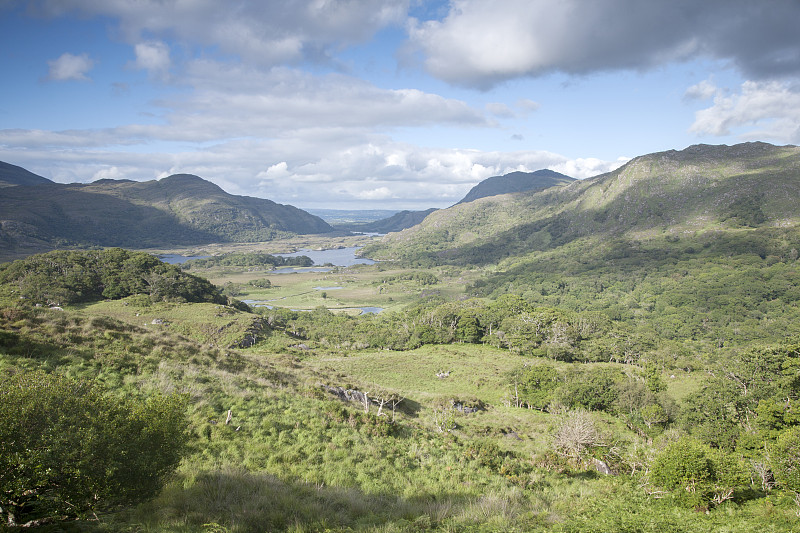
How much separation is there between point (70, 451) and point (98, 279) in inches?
3697

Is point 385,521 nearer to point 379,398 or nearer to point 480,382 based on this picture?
point 379,398

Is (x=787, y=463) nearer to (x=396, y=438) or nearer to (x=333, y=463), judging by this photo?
(x=396, y=438)

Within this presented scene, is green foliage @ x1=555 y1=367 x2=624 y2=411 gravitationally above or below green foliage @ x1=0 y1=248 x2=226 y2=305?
below

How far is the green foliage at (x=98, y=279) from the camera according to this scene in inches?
2785

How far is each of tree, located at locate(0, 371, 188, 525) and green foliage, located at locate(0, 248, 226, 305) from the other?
248 ft

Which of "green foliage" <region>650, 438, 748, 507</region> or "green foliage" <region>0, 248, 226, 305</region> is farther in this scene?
"green foliage" <region>0, 248, 226, 305</region>

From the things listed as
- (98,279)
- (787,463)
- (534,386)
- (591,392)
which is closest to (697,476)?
(787,463)

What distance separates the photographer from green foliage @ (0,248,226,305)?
70750 mm

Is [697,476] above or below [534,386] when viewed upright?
above

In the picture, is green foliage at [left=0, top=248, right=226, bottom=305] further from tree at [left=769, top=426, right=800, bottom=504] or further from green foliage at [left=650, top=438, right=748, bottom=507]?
tree at [left=769, top=426, right=800, bottom=504]

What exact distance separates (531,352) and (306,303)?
112m

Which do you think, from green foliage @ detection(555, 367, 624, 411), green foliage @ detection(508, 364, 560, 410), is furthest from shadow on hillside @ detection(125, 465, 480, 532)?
green foliage @ detection(555, 367, 624, 411)

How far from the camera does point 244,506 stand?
908 cm

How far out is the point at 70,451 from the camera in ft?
21.4
